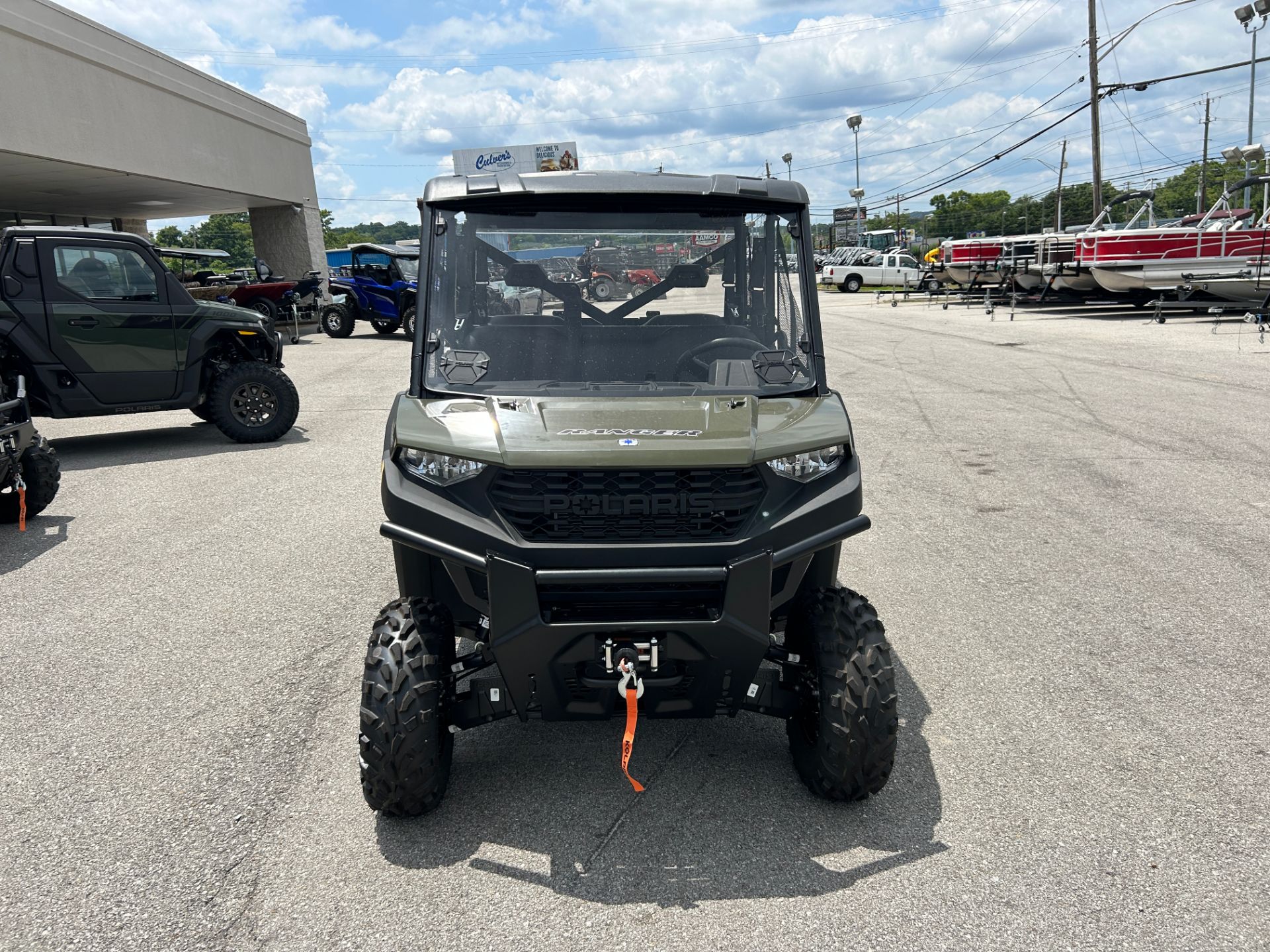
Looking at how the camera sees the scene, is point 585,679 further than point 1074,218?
No

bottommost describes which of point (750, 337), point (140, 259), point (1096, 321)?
point (1096, 321)

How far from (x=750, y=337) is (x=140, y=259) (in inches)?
335

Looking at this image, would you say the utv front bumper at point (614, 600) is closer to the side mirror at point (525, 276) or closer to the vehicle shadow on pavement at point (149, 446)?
the side mirror at point (525, 276)

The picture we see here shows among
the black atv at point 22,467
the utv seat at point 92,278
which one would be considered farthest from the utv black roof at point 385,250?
the black atv at point 22,467

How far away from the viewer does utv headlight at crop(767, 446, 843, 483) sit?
3.35 m

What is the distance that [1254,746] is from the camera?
391 centimetres

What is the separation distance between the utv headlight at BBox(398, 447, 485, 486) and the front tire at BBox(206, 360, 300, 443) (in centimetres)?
800

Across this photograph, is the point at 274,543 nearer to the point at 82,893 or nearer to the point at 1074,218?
the point at 82,893

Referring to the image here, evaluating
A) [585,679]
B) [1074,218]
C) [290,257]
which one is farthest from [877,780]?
[1074,218]

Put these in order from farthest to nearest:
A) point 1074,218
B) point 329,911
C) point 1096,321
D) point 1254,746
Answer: point 1074,218
point 1096,321
point 1254,746
point 329,911

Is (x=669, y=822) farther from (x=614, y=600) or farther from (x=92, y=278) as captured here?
(x=92, y=278)

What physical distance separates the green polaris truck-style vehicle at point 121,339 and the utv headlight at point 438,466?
8100mm

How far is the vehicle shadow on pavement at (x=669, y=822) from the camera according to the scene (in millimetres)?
3162

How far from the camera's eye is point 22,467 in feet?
24.8
